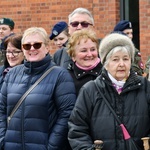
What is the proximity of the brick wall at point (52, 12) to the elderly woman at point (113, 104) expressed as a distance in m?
6.34

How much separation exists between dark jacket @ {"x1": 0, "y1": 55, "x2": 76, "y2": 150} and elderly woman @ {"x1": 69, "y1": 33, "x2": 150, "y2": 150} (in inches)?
12.8

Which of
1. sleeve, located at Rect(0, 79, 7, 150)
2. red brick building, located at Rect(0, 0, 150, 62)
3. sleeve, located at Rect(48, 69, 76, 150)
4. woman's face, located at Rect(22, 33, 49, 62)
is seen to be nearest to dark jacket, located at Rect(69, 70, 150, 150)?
sleeve, located at Rect(48, 69, 76, 150)

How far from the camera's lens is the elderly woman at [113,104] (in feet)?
17.5

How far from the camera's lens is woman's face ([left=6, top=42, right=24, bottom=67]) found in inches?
272

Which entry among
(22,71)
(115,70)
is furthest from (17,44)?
(115,70)

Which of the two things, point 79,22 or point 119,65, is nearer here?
point 119,65

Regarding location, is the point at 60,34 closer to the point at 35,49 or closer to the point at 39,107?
the point at 35,49

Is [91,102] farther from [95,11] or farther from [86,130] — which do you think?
[95,11]

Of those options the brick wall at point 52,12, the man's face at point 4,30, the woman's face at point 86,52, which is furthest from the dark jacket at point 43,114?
the brick wall at point 52,12

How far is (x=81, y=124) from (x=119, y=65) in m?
0.64

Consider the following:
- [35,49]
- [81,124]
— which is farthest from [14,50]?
[81,124]

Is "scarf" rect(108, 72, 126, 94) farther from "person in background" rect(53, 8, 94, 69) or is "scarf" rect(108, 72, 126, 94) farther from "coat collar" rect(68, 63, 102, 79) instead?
"person in background" rect(53, 8, 94, 69)

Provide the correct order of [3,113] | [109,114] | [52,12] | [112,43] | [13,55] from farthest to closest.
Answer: [52,12], [13,55], [3,113], [112,43], [109,114]

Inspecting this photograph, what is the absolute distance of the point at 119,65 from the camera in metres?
5.51
